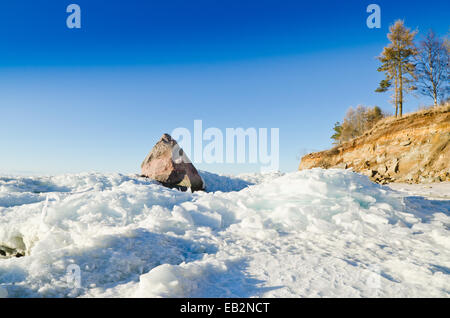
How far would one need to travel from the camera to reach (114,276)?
2.19 m

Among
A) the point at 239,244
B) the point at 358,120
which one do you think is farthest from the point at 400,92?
the point at 239,244

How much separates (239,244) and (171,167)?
33.1 ft

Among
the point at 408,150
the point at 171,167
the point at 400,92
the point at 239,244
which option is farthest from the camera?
the point at 400,92

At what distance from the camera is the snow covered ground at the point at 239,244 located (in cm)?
196

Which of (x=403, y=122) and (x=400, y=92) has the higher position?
(x=400, y=92)

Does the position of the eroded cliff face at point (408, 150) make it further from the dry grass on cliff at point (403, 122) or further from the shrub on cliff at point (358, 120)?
the shrub on cliff at point (358, 120)

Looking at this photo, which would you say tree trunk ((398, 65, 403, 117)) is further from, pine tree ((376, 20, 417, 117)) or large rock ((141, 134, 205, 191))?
large rock ((141, 134, 205, 191))

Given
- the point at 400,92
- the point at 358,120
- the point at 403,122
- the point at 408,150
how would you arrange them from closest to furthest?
1. the point at 408,150
2. the point at 403,122
3. the point at 400,92
4. the point at 358,120

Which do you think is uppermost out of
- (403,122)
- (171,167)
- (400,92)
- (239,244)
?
(400,92)

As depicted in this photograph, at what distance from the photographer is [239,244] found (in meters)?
3.00

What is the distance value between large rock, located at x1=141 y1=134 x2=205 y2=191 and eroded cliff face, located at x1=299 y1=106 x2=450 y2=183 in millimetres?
8436

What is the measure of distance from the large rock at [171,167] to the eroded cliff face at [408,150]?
8.44 meters

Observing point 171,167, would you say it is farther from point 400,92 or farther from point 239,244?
point 400,92
